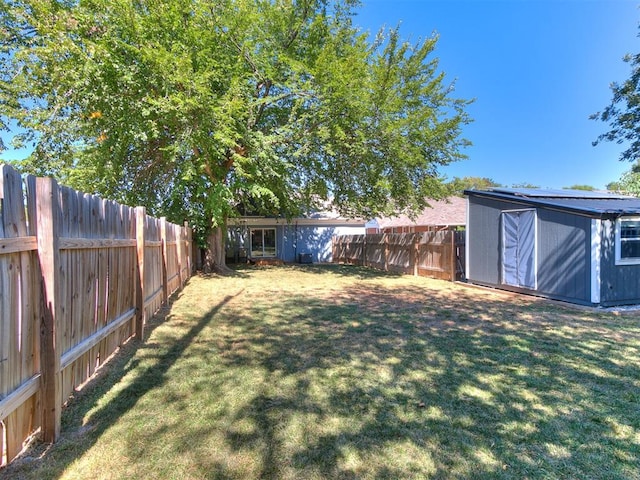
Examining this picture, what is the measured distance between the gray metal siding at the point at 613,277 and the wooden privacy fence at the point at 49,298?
9045 millimetres

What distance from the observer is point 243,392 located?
3418 millimetres

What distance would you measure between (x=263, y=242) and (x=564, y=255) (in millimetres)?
15784

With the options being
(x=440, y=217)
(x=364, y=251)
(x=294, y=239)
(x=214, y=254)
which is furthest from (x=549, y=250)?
(x=440, y=217)

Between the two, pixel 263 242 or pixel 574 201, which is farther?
pixel 263 242

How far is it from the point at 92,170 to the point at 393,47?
10.4 meters

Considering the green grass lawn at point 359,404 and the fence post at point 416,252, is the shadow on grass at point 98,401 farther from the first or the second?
the fence post at point 416,252

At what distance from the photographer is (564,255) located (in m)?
8.34

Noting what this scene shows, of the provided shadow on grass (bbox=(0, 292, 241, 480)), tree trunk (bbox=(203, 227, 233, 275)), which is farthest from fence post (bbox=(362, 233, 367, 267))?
shadow on grass (bbox=(0, 292, 241, 480))

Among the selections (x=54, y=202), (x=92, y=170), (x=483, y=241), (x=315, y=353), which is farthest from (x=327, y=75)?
(x=54, y=202)

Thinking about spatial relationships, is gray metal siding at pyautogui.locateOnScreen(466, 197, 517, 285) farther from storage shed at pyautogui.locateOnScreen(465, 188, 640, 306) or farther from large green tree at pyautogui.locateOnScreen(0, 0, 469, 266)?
large green tree at pyautogui.locateOnScreen(0, 0, 469, 266)

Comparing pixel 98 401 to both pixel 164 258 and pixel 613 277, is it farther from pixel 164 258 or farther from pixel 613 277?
pixel 613 277

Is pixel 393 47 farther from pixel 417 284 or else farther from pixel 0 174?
pixel 0 174

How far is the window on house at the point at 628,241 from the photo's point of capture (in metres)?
A: 8.01

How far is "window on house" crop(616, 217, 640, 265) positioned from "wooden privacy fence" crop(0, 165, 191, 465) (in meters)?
9.63
